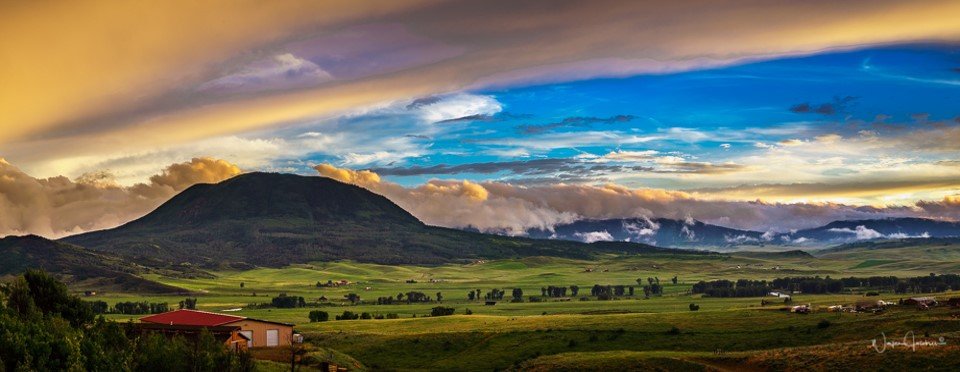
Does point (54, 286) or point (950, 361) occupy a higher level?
point (54, 286)

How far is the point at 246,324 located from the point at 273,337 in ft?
16.4

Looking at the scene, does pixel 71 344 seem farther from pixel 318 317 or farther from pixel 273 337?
pixel 318 317

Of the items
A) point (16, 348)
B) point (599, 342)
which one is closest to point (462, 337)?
point (599, 342)

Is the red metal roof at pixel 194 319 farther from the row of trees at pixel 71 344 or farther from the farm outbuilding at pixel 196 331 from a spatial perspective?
the row of trees at pixel 71 344

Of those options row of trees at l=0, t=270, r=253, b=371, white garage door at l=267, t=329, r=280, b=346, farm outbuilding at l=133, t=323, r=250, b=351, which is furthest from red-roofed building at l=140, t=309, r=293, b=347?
row of trees at l=0, t=270, r=253, b=371

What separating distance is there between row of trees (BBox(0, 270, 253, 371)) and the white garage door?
3139 centimetres

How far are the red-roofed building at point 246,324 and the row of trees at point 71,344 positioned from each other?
26.3m

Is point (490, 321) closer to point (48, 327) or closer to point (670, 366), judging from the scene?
point (670, 366)

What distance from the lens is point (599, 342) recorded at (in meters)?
117

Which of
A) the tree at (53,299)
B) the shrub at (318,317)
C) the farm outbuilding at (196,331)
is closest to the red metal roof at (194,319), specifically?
the farm outbuilding at (196,331)

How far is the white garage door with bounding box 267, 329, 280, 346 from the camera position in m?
117

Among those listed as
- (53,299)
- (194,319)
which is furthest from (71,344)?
(194,319)

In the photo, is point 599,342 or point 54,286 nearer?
point 54,286

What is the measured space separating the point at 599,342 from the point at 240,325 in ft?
157
